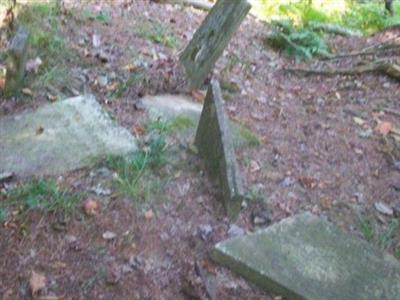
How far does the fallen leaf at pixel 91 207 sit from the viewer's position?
3469 millimetres

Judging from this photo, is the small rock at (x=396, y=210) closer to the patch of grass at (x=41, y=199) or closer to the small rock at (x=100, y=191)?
the small rock at (x=100, y=191)

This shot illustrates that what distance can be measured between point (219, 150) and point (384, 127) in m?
2.33

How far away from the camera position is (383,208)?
168 inches

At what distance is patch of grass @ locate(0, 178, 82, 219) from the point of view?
11.1ft

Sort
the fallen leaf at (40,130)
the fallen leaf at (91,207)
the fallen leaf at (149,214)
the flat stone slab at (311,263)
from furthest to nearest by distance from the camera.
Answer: the fallen leaf at (40,130), the fallen leaf at (149,214), the fallen leaf at (91,207), the flat stone slab at (311,263)

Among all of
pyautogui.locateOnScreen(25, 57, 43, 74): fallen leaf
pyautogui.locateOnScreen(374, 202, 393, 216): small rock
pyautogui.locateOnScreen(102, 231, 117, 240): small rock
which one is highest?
pyautogui.locateOnScreen(25, 57, 43, 74): fallen leaf

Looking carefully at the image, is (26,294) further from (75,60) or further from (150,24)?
(150,24)

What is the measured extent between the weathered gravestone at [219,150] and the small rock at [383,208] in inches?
50.4

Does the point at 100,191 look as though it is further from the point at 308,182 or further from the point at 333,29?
the point at 333,29

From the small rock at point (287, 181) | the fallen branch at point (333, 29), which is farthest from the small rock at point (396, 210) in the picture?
the fallen branch at point (333, 29)

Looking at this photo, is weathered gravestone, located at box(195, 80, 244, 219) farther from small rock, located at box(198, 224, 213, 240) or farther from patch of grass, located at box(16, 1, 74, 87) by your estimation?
patch of grass, located at box(16, 1, 74, 87)

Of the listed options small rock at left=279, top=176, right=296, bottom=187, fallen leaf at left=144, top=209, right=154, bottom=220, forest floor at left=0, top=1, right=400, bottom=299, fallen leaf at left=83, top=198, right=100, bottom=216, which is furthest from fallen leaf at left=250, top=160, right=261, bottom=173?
fallen leaf at left=83, top=198, right=100, bottom=216

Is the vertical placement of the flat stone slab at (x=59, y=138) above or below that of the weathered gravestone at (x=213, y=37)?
below

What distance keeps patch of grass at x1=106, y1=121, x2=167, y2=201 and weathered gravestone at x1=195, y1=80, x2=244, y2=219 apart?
34cm
